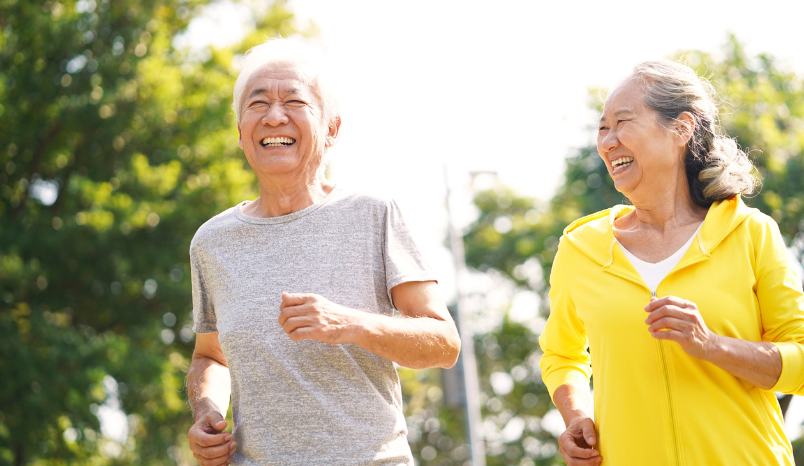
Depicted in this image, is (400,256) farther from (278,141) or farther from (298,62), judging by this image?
(298,62)

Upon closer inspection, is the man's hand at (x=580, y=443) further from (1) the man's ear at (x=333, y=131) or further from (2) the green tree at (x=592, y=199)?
(2) the green tree at (x=592, y=199)

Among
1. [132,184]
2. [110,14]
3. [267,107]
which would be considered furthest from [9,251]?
[267,107]

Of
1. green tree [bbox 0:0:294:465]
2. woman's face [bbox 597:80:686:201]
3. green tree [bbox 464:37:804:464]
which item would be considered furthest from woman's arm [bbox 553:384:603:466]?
green tree [bbox 0:0:294:465]

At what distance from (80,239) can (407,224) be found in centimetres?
946

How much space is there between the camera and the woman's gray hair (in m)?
2.45

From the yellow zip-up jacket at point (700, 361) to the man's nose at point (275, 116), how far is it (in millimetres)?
1135

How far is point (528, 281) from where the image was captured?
23.0 metres

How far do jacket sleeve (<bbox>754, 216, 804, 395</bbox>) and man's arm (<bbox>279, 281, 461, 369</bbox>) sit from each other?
89 centimetres

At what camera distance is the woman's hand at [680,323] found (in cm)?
198

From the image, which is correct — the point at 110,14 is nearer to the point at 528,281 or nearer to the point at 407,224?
the point at 407,224

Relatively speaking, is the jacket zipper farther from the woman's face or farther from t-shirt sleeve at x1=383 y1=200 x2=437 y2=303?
t-shirt sleeve at x1=383 y1=200 x2=437 y2=303

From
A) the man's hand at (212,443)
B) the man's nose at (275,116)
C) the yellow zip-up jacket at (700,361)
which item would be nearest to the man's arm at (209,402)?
the man's hand at (212,443)

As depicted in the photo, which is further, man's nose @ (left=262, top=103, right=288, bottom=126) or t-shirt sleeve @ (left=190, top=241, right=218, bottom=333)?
t-shirt sleeve @ (left=190, top=241, right=218, bottom=333)

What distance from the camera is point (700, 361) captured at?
Result: 7.20 feet
